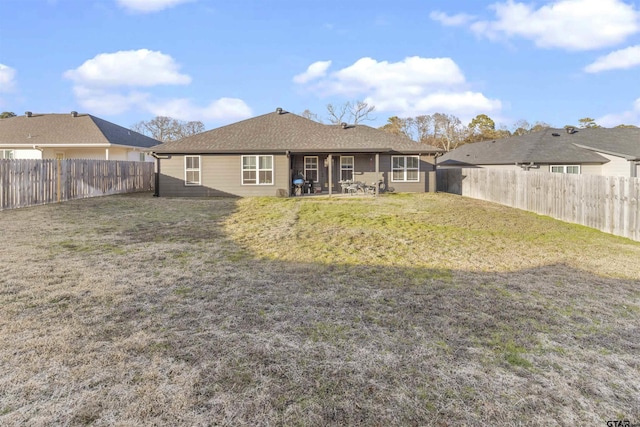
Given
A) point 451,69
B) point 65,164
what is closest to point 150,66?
point 65,164

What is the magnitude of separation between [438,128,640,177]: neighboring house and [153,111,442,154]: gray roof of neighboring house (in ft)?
20.5

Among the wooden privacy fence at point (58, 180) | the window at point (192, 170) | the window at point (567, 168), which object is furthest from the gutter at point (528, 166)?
the wooden privacy fence at point (58, 180)

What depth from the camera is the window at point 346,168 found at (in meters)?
19.1

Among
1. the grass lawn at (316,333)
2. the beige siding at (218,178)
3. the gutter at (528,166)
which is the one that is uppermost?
the gutter at (528,166)

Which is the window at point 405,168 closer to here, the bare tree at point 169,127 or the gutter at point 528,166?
the gutter at point 528,166

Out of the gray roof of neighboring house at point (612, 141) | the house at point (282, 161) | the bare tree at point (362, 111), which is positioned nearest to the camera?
the house at point (282, 161)

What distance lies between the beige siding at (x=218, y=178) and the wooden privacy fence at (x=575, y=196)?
32.0ft

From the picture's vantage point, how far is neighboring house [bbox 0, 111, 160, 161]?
73.2ft

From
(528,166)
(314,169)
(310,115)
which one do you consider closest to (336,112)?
(310,115)

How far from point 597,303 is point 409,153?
593 inches

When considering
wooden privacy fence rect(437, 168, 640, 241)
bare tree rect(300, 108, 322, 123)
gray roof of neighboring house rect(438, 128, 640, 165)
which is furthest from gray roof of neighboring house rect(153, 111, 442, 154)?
bare tree rect(300, 108, 322, 123)

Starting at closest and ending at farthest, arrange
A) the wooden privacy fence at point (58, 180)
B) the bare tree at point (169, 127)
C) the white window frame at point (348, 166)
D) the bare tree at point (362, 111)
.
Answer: the wooden privacy fence at point (58, 180), the white window frame at point (348, 166), the bare tree at point (362, 111), the bare tree at point (169, 127)

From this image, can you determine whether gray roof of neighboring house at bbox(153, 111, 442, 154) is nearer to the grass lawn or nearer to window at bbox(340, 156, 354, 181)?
window at bbox(340, 156, 354, 181)

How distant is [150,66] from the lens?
87.6ft
